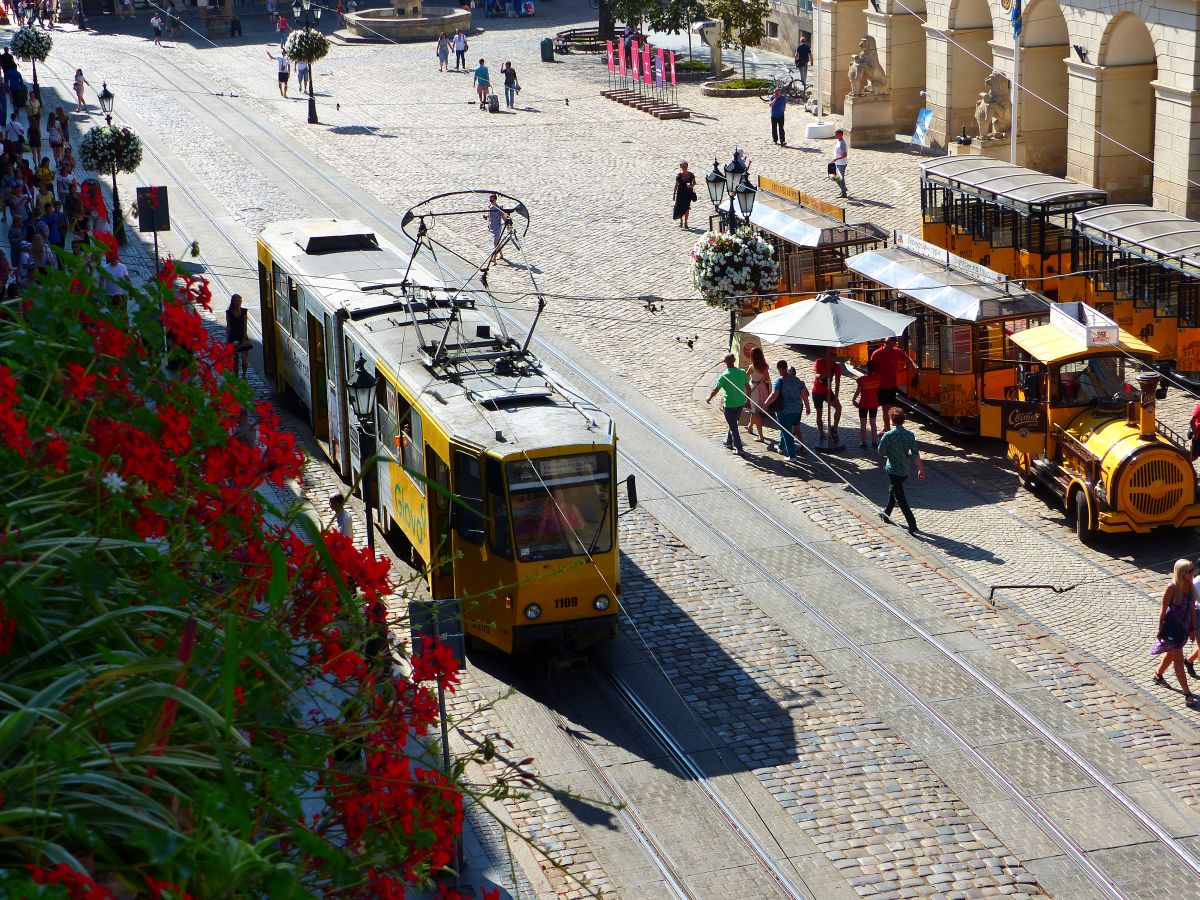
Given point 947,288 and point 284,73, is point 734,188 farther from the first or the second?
point 284,73

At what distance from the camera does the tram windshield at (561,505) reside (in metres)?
14.7

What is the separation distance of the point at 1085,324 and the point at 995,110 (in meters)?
18.7

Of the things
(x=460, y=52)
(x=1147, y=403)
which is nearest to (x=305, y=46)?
(x=460, y=52)

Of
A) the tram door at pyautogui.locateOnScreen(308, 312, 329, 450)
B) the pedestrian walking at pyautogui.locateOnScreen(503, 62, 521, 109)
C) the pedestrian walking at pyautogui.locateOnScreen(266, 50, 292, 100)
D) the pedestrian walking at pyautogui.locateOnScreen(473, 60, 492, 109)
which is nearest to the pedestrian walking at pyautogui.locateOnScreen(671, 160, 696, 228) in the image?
the tram door at pyautogui.locateOnScreen(308, 312, 329, 450)

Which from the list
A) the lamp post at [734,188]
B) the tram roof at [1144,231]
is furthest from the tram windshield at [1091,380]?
the lamp post at [734,188]

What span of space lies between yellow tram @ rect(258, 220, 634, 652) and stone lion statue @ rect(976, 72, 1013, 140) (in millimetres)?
21416

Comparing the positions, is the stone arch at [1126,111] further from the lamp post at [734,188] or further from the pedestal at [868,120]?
the lamp post at [734,188]

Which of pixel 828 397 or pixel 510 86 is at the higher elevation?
pixel 510 86

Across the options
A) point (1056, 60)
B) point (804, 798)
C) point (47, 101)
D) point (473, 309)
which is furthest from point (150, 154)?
point (804, 798)

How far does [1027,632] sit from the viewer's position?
1614cm

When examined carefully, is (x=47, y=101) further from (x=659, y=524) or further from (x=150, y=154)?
(x=659, y=524)

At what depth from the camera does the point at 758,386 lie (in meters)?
22.2

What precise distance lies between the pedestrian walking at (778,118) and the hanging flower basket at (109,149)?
17079mm

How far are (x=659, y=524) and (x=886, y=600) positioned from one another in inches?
130
